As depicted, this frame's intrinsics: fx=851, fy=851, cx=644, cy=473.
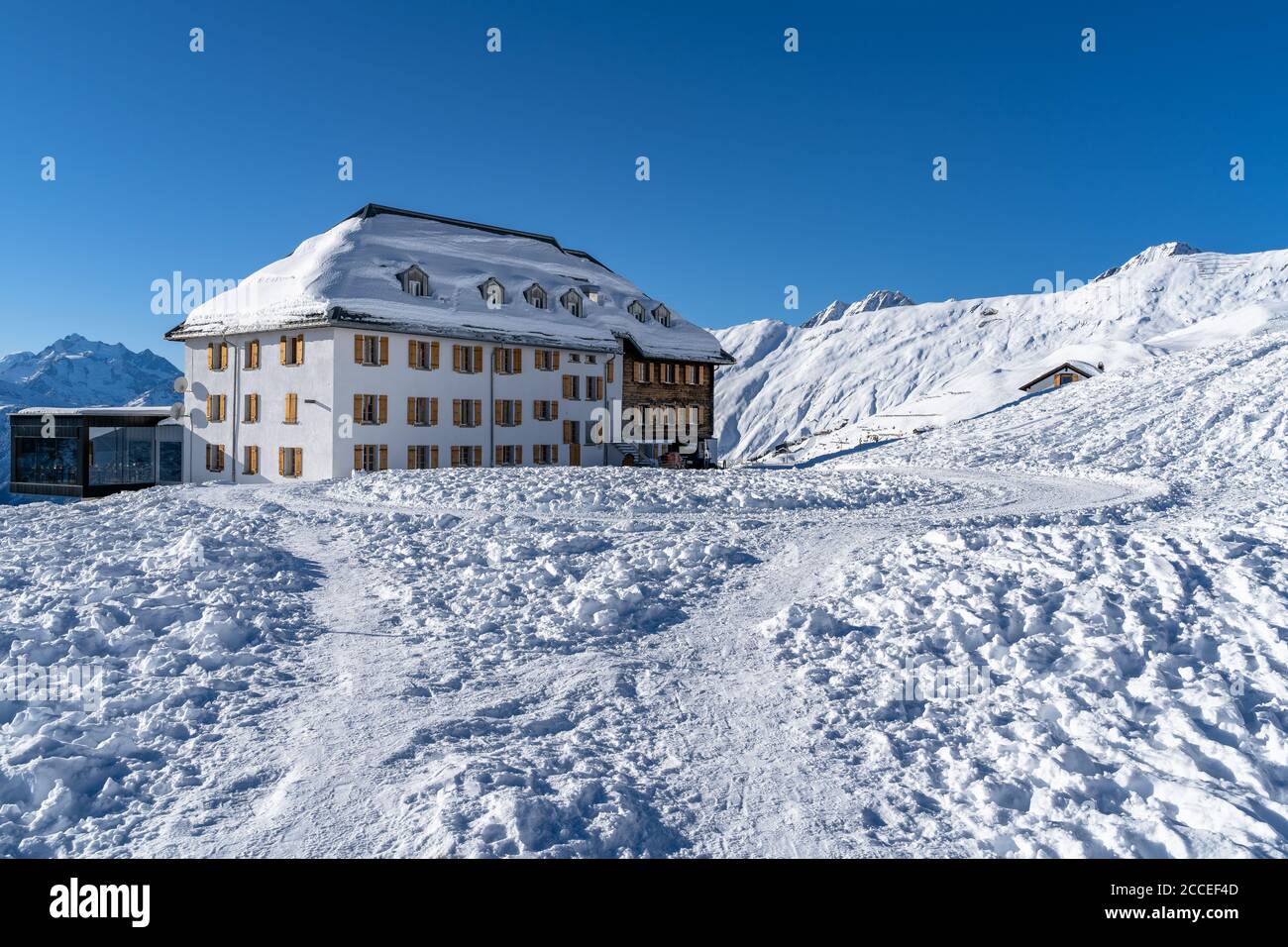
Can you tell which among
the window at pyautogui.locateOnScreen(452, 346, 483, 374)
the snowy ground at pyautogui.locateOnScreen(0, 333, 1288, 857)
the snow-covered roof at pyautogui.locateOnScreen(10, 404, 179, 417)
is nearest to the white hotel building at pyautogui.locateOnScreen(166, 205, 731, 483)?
the window at pyautogui.locateOnScreen(452, 346, 483, 374)

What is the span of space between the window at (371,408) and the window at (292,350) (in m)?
2.96

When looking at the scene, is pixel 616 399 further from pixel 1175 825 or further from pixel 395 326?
pixel 1175 825

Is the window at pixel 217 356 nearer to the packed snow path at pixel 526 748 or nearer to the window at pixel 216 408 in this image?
the window at pixel 216 408

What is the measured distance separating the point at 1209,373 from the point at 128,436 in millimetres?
53426

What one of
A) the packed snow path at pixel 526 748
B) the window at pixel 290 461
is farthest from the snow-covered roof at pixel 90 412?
the packed snow path at pixel 526 748

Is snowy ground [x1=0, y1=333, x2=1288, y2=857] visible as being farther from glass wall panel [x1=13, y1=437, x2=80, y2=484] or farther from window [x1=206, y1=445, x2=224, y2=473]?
glass wall panel [x1=13, y1=437, x2=80, y2=484]

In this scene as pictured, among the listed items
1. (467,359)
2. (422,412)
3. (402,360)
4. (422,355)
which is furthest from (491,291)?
(422,412)

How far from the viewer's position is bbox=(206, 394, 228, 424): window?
124 ft

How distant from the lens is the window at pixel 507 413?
40219 mm

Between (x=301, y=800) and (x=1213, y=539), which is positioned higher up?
(x=1213, y=539)

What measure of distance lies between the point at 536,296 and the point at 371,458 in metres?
13.0

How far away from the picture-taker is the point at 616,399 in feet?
151

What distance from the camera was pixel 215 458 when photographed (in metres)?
38.1
